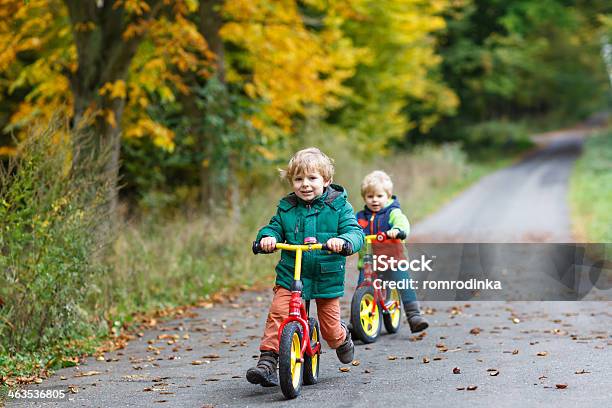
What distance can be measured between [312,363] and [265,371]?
1.73ft

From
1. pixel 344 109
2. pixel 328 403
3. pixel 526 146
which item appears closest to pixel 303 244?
pixel 328 403

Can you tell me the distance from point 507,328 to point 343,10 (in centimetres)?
923

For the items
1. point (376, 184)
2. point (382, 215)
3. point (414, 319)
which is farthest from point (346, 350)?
point (376, 184)

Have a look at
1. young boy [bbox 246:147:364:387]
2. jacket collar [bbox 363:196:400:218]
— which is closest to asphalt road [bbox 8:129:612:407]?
young boy [bbox 246:147:364:387]

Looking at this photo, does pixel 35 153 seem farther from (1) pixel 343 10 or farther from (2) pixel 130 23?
(1) pixel 343 10

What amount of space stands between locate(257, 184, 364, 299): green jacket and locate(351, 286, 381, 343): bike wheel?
5.91 ft

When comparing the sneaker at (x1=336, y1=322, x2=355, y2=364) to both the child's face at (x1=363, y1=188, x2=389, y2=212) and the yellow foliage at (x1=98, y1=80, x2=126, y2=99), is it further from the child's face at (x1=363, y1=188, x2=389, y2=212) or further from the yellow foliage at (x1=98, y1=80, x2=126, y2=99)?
the yellow foliage at (x1=98, y1=80, x2=126, y2=99)

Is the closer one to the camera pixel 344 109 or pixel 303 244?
pixel 303 244

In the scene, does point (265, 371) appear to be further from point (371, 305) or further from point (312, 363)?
point (371, 305)

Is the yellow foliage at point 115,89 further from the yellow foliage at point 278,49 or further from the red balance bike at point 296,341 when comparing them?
the red balance bike at point 296,341

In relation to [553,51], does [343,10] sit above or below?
below

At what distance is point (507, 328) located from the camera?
9.92 m

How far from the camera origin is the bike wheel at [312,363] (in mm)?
7051

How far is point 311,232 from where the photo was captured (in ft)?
23.1
